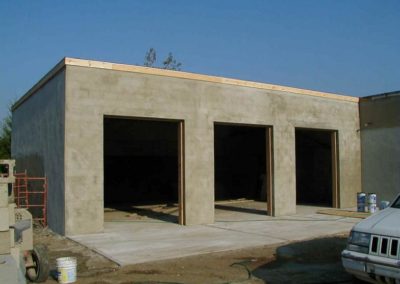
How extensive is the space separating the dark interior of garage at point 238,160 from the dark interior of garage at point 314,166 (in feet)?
8.68

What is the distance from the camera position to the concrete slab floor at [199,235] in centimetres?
1015

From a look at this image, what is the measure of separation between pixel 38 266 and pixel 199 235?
224 inches

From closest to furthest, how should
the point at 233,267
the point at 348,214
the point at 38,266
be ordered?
the point at 38,266 < the point at 233,267 < the point at 348,214

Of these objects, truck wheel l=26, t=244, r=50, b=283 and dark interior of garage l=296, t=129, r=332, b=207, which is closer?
truck wheel l=26, t=244, r=50, b=283

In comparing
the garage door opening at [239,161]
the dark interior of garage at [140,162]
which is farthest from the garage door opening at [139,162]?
the garage door opening at [239,161]

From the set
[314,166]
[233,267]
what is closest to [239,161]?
[314,166]

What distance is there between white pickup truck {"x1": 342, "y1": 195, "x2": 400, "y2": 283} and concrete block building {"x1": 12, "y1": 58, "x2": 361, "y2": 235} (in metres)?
8.15

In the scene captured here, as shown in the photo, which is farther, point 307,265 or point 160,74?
point 160,74

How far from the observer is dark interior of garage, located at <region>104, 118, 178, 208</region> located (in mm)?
24562

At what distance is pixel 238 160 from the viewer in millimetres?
27641

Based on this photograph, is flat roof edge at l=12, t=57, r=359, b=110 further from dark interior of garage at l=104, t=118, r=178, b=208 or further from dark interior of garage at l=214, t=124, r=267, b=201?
dark interior of garage at l=214, t=124, r=267, b=201

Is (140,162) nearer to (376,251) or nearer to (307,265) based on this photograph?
(307,265)

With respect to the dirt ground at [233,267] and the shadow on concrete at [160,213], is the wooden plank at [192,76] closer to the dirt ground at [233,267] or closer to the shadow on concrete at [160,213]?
the shadow on concrete at [160,213]

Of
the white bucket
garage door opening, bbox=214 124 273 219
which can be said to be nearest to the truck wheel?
the white bucket
